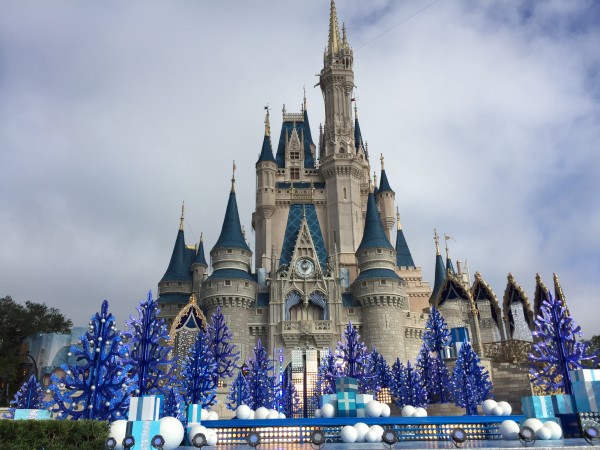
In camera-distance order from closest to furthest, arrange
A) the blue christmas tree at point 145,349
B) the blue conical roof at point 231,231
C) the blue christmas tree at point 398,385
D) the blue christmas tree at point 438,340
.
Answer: the blue christmas tree at point 145,349
the blue christmas tree at point 438,340
the blue christmas tree at point 398,385
the blue conical roof at point 231,231

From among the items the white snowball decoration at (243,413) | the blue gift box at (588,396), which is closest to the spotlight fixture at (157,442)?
the white snowball decoration at (243,413)

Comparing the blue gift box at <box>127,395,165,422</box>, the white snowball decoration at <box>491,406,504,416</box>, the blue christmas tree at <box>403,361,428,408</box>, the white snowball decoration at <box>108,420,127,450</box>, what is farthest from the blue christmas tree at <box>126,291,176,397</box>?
the blue christmas tree at <box>403,361,428,408</box>

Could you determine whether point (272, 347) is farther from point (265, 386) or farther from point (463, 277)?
point (463, 277)

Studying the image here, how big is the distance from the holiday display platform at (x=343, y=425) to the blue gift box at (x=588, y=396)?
2.06 metres

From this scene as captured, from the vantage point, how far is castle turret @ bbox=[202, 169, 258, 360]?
143 ft

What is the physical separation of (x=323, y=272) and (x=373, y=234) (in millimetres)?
6443

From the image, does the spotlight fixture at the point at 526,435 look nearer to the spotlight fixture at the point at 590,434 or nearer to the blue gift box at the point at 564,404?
the spotlight fixture at the point at 590,434

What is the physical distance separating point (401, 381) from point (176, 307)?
82.8 ft

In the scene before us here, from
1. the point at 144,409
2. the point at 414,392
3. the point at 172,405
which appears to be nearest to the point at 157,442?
the point at 144,409

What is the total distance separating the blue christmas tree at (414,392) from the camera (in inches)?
1108

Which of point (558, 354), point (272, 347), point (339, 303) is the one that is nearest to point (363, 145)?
point (339, 303)

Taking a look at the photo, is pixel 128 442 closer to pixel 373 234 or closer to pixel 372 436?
pixel 372 436

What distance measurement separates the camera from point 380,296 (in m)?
44.6

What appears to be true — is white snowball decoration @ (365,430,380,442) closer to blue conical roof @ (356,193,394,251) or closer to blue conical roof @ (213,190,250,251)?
blue conical roof @ (356,193,394,251)
